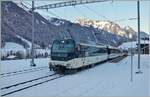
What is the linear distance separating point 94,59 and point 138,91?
50.8 feet

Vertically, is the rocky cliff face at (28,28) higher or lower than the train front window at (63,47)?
higher

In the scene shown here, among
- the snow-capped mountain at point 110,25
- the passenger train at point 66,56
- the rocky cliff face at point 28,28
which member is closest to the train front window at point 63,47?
the passenger train at point 66,56

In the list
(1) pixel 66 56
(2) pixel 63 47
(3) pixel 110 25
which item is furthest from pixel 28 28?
(1) pixel 66 56

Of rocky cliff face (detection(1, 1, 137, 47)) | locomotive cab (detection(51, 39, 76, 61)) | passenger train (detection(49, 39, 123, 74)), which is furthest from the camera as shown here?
rocky cliff face (detection(1, 1, 137, 47))

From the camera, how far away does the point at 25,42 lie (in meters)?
82.6

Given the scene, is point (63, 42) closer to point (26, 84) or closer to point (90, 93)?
point (26, 84)

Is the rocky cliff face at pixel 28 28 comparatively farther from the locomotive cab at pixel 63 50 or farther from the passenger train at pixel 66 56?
the locomotive cab at pixel 63 50

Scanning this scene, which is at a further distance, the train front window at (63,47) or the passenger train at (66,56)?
the train front window at (63,47)

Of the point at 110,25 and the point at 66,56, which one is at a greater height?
the point at 110,25

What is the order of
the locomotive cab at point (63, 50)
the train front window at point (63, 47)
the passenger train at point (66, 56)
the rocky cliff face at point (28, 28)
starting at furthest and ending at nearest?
the rocky cliff face at point (28, 28) → the train front window at point (63, 47) → the locomotive cab at point (63, 50) → the passenger train at point (66, 56)

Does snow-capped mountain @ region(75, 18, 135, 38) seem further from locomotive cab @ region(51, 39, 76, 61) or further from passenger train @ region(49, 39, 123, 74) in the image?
locomotive cab @ region(51, 39, 76, 61)

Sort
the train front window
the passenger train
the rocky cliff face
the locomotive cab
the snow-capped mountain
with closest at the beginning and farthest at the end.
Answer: the passenger train
the locomotive cab
the train front window
the snow-capped mountain
the rocky cliff face

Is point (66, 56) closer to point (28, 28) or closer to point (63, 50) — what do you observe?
point (63, 50)

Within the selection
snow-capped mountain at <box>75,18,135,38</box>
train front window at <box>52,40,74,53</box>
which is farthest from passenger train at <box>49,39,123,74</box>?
snow-capped mountain at <box>75,18,135,38</box>
